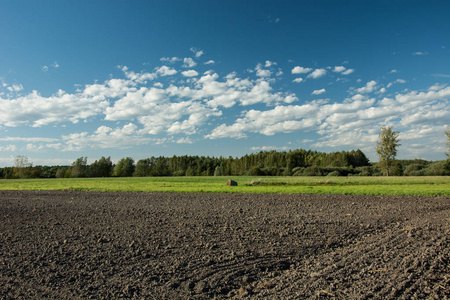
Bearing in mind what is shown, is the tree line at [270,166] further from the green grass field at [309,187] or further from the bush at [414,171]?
the green grass field at [309,187]

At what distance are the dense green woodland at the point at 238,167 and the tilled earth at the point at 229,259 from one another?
228 feet

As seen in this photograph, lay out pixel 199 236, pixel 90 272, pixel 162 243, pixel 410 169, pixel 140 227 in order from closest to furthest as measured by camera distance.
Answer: pixel 90 272, pixel 162 243, pixel 199 236, pixel 140 227, pixel 410 169

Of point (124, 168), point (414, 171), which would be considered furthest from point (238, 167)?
point (414, 171)

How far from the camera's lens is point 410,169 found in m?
73.6

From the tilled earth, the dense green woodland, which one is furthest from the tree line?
the tilled earth

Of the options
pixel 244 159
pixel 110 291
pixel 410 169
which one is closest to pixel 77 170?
pixel 244 159

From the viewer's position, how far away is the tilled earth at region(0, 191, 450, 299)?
18.4 feet

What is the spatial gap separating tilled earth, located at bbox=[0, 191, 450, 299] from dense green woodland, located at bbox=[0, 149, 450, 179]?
6959 centimetres

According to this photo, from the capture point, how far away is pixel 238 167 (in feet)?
448

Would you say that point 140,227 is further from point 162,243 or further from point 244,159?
point 244,159

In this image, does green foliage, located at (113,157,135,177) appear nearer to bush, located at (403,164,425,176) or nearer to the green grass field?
the green grass field

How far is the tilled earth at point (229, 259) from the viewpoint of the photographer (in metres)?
5.62

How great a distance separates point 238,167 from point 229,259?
5094 inches

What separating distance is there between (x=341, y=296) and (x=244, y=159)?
13836cm
